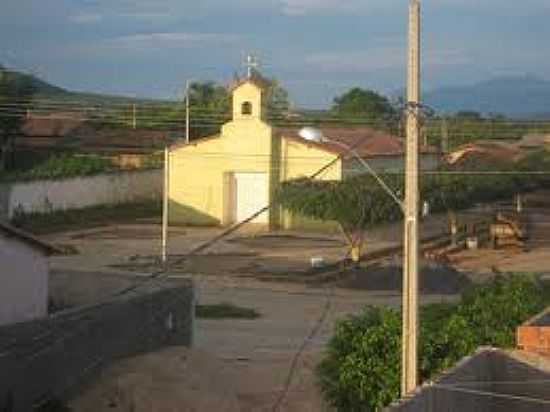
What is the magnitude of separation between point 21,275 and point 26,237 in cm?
71

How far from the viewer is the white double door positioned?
60.6m

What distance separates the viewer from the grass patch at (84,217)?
183 feet

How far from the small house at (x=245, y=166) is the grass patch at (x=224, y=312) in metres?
22.3

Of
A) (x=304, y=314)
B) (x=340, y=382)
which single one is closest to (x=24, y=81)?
(x=304, y=314)

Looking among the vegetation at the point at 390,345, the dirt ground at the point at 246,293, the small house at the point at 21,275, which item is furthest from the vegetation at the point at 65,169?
the vegetation at the point at 390,345

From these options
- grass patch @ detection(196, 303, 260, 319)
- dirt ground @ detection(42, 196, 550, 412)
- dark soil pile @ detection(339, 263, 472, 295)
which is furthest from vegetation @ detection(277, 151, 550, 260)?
grass patch @ detection(196, 303, 260, 319)

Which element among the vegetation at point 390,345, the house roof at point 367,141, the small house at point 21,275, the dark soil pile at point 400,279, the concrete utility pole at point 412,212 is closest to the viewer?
the concrete utility pole at point 412,212

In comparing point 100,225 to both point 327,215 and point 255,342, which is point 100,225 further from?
point 255,342

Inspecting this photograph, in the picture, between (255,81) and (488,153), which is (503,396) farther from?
(488,153)

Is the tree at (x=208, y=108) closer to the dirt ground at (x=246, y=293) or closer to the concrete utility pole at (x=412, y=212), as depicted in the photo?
the dirt ground at (x=246, y=293)

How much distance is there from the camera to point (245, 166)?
60.7 m

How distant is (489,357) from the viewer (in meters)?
13.5

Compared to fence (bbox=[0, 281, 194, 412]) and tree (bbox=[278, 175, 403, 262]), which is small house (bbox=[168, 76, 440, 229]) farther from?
fence (bbox=[0, 281, 194, 412])

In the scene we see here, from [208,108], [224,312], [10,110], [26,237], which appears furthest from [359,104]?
[26,237]
